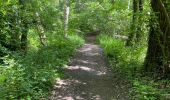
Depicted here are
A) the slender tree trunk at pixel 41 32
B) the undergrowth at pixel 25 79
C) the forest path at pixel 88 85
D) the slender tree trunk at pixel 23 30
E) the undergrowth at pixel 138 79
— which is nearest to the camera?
the undergrowth at pixel 25 79

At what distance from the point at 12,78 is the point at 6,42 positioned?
19.2ft

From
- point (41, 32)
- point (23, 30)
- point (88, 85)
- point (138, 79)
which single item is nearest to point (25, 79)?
point (88, 85)

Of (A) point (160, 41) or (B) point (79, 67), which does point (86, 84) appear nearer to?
(A) point (160, 41)

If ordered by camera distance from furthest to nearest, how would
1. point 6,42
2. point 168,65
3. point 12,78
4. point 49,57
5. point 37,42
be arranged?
1. point 37,42
2. point 6,42
3. point 49,57
4. point 168,65
5. point 12,78

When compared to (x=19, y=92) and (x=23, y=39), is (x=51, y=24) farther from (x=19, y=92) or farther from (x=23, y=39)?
(x=19, y=92)

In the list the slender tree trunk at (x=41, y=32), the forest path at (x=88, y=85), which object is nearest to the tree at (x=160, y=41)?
the forest path at (x=88, y=85)

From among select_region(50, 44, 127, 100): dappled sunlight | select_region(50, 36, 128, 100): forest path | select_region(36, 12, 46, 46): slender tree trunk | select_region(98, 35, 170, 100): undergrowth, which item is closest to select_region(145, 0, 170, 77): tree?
select_region(98, 35, 170, 100): undergrowth

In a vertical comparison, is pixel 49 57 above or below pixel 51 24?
below

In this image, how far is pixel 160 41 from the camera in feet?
35.1

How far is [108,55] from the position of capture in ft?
55.8

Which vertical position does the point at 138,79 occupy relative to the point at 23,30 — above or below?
below

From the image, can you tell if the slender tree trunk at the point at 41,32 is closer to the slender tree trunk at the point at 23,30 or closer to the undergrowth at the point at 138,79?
the slender tree trunk at the point at 23,30

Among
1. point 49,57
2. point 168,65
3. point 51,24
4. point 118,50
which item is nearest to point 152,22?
point 168,65

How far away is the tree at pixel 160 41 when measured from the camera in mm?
10266
